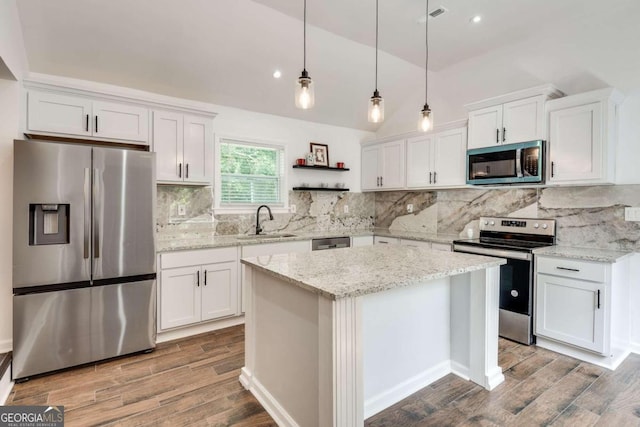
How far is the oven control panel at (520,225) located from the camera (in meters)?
3.32

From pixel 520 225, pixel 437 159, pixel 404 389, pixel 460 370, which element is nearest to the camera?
pixel 404 389

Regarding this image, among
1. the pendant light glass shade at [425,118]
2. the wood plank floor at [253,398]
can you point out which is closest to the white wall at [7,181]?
the wood plank floor at [253,398]

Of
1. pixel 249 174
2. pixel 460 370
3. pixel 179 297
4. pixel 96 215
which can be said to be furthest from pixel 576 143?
pixel 96 215

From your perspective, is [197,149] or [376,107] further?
[197,149]

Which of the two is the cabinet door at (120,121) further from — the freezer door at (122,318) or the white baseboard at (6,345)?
the white baseboard at (6,345)

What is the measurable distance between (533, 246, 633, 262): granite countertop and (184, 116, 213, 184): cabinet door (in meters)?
3.35

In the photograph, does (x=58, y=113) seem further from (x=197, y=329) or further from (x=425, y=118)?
(x=425, y=118)

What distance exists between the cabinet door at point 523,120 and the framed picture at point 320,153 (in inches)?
91.0

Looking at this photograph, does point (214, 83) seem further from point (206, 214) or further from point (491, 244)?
point (491, 244)

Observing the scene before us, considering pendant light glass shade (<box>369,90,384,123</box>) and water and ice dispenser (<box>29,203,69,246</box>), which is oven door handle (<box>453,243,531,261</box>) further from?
water and ice dispenser (<box>29,203,69,246</box>)

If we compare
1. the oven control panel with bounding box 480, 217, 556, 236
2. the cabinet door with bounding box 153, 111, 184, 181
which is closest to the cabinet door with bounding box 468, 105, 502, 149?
the oven control panel with bounding box 480, 217, 556, 236

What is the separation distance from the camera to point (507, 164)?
327 cm

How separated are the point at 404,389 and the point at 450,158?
9.04 feet

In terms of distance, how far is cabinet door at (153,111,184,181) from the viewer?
10.4ft
